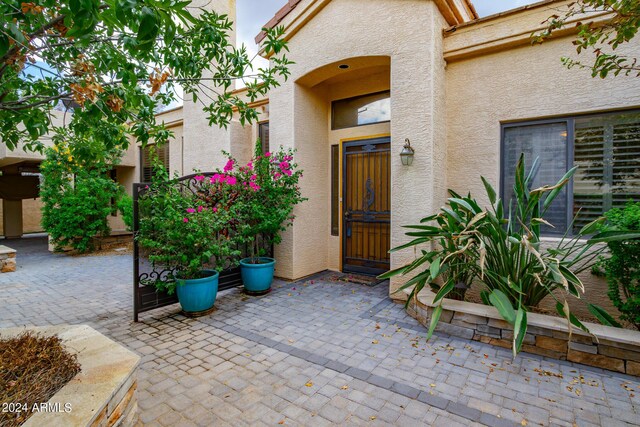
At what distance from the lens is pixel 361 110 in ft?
20.8

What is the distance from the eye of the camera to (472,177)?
15.8ft

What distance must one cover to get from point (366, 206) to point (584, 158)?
3284mm

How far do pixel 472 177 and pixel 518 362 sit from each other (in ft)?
8.62

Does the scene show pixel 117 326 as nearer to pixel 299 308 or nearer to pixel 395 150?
pixel 299 308

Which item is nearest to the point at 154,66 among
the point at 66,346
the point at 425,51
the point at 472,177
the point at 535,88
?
the point at 66,346

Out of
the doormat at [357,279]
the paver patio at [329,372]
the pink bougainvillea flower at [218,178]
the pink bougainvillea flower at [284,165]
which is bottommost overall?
the paver patio at [329,372]

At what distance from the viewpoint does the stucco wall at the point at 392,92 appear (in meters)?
4.57

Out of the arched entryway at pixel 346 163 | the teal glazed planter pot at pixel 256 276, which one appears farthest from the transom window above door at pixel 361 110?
the teal glazed planter pot at pixel 256 276

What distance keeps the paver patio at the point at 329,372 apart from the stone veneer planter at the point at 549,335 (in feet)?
0.33

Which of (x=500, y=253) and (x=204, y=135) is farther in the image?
(x=204, y=135)

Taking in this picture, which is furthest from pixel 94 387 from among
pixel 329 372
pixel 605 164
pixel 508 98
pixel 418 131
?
pixel 605 164

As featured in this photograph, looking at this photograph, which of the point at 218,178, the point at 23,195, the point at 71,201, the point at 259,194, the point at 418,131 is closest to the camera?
the point at 418,131

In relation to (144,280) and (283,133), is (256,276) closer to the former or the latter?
(144,280)

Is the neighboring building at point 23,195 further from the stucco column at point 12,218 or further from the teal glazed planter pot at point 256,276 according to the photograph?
the teal glazed planter pot at point 256,276
